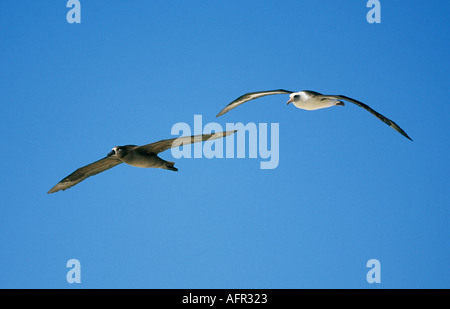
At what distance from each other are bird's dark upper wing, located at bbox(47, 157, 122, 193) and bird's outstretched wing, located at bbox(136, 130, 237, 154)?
1.91 metres

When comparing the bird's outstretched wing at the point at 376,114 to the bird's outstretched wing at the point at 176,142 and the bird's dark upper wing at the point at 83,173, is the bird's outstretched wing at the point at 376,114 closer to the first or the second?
the bird's outstretched wing at the point at 176,142

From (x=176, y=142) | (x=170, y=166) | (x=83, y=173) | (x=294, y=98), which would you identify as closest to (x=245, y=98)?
(x=294, y=98)

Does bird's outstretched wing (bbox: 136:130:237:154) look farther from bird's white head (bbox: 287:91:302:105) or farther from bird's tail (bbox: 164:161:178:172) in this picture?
bird's white head (bbox: 287:91:302:105)

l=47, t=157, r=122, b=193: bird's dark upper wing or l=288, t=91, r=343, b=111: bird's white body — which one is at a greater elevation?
l=288, t=91, r=343, b=111: bird's white body

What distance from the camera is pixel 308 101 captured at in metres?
15.6

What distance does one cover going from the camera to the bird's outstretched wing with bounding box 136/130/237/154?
1449 centimetres

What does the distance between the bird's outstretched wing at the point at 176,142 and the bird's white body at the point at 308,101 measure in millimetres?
2428

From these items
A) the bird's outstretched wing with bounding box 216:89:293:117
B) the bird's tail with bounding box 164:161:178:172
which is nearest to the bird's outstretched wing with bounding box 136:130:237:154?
the bird's tail with bounding box 164:161:178:172

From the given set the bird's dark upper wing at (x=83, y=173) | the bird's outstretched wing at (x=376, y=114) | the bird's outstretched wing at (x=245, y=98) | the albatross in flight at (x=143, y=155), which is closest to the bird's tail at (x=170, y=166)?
the albatross in flight at (x=143, y=155)

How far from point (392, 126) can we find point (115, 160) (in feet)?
25.1
